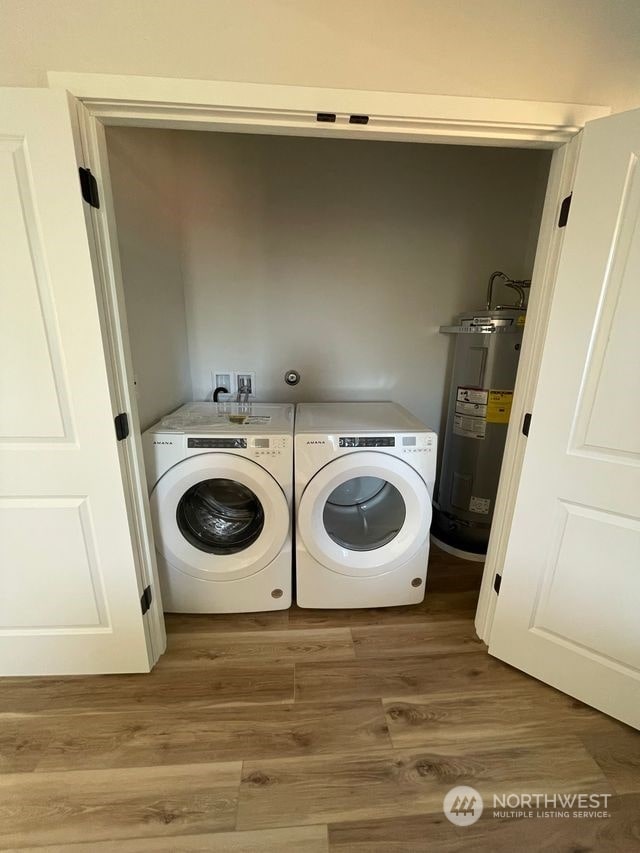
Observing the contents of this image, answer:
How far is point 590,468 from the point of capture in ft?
3.42

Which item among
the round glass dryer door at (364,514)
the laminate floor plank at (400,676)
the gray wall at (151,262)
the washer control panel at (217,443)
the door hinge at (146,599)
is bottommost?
the laminate floor plank at (400,676)

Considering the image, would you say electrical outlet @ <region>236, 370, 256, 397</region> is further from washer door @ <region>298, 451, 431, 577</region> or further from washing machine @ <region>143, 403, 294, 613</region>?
washer door @ <region>298, 451, 431, 577</region>

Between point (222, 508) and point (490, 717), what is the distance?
1270 mm

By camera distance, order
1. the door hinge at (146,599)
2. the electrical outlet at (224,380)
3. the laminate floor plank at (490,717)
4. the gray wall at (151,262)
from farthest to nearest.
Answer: the electrical outlet at (224,380), the gray wall at (151,262), the door hinge at (146,599), the laminate floor plank at (490,717)

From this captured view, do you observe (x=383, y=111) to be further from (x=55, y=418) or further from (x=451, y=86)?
(x=55, y=418)

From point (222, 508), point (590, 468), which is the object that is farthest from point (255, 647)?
point (590, 468)

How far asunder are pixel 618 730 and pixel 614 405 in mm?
1065

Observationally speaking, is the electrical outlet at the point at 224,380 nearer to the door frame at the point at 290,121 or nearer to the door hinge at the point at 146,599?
the door frame at the point at 290,121

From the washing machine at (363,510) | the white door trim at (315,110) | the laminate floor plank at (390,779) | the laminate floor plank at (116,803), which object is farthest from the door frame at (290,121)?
the laminate floor plank at (390,779)

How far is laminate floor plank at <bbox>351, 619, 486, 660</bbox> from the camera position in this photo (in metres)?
1.39

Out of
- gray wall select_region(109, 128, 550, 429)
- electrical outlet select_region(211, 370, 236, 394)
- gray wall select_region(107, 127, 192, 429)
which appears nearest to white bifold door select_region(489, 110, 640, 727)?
gray wall select_region(109, 128, 550, 429)

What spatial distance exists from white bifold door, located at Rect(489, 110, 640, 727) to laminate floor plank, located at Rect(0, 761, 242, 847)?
108 cm

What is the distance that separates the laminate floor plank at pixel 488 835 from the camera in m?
0.85

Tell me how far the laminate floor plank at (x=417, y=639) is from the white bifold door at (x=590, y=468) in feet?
0.72
